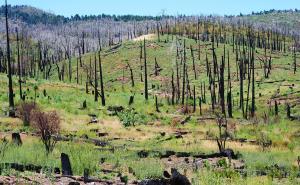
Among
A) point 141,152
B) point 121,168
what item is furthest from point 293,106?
point 121,168

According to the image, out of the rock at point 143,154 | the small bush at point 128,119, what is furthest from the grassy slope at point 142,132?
the small bush at point 128,119

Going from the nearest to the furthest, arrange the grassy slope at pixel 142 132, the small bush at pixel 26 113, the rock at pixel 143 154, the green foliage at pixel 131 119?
1. the grassy slope at pixel 142 132
2. the rock at pixel 143 154
3. the small bush at pixel 26 113
4. the green foliage at pixel 131 119

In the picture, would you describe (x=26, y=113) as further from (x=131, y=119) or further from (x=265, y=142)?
(x=265, y=142)

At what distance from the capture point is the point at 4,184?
10281 mm

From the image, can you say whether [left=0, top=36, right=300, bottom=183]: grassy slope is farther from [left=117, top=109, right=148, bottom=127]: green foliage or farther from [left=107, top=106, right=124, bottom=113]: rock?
[left=107, top=106, right=124, bottom=113]: rock

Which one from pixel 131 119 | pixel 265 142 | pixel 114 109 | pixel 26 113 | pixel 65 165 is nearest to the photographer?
pixel 65 165

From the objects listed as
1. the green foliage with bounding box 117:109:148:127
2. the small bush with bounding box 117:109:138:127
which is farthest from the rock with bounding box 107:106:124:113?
the small bush with bounding box 117:109:138:127

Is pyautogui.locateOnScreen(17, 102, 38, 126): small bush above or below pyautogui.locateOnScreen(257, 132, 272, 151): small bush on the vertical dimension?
above

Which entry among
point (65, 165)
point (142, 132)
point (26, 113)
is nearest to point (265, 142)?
point (142, 132)

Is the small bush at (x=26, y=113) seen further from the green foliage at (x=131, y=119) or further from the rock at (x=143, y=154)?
the rock at (x=143, y=154)

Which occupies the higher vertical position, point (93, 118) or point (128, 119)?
point (128, 119)

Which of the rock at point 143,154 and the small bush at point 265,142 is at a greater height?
the rock at point 143,154

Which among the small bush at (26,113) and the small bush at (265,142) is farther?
the small bush at (26,113)

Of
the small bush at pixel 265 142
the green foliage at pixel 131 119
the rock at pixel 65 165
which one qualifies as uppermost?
the rock at pixel 65 165
